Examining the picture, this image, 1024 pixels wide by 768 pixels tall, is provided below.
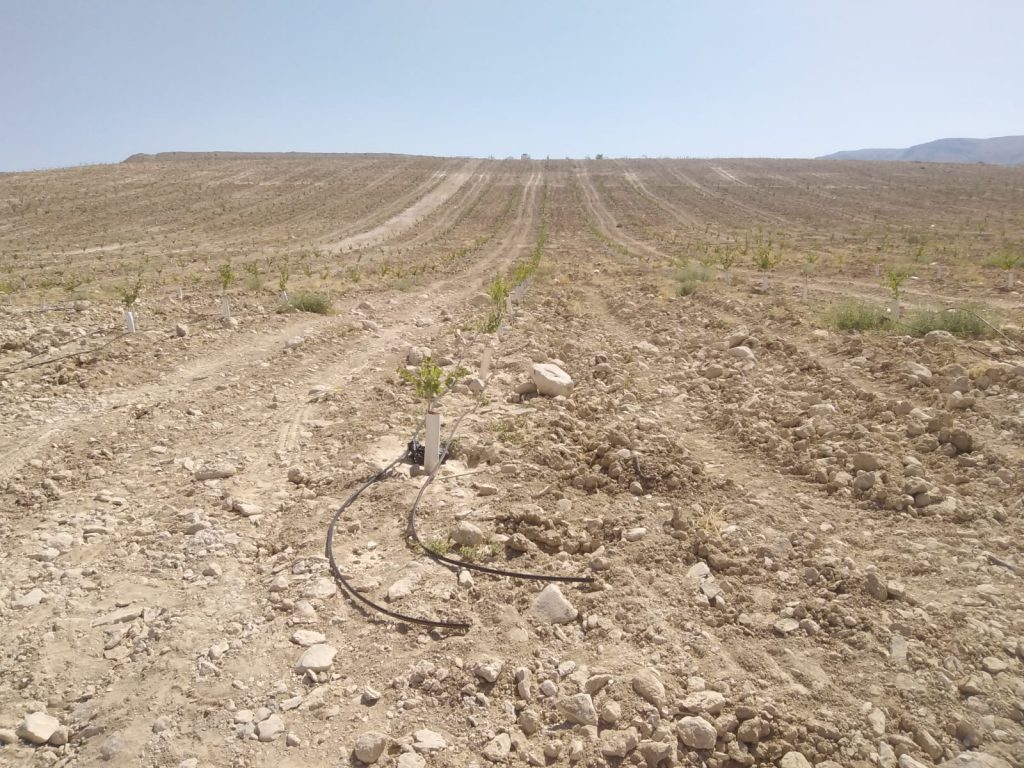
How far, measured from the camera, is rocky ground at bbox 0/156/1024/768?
2639 mm

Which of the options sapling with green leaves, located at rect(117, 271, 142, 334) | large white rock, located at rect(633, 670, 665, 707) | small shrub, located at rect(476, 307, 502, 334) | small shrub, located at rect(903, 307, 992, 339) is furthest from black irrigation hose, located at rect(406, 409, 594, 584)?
small shrub, located at rect(903, 307, 992, 339)

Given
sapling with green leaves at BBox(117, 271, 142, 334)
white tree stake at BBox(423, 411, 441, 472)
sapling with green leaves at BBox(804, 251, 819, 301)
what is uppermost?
sapling with green leaves at BBox(117, 271, 142, 334)

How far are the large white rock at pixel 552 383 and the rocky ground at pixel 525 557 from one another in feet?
0.12

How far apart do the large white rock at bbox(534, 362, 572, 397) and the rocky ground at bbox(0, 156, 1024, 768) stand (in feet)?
0.12

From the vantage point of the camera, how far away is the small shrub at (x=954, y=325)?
839 cm

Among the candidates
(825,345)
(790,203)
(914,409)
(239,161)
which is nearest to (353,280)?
(825,345)

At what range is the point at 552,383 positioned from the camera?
660 centimetres

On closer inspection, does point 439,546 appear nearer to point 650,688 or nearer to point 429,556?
point 429,556

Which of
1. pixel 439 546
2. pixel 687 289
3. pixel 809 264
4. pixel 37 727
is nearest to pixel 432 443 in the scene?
pixel 439 546

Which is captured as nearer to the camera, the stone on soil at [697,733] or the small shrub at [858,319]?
the stone on soil at [697,733]

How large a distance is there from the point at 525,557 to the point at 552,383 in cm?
298

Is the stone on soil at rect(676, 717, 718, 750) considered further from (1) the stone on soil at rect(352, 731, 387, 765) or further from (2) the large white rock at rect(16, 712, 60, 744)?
(2) the large white rock at rect(16, 712, 60, 744)

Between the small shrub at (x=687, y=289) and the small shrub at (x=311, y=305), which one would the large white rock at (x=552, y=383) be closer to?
the small shrub at (x=311, y=305)

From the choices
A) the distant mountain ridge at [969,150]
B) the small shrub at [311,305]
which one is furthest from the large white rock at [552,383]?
the distant mountain ridge at [969,150]
